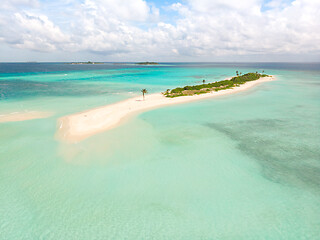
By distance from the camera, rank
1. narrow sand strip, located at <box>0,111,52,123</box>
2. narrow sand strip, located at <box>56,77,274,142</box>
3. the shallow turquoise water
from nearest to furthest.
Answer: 1. the shallow turquoise water
2. narrow sand strip, located at <box>56,77,274,142</box>
3. narrow sand strip, located at <box>0,111,52,123</box>

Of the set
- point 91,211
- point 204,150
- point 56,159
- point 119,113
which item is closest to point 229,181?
point 204,150

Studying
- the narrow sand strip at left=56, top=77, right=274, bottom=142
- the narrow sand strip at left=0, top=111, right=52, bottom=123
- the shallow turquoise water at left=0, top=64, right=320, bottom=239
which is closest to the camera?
the shallow turquoise water at left=0, top=64, right=320, bottom=239

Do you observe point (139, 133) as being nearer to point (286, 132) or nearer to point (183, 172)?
point (183, 172)

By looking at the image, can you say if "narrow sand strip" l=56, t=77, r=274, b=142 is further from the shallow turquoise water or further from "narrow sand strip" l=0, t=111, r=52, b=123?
"narrow sand strip" l=0, t=111, r=52, b=123

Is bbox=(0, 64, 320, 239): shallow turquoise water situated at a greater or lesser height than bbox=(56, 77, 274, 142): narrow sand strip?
lesser

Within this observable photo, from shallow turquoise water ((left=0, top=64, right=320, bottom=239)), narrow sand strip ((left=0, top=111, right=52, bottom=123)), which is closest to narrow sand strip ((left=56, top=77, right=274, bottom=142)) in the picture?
shallow turquoise water ((left=0, top=64, right=320, bottom=239))

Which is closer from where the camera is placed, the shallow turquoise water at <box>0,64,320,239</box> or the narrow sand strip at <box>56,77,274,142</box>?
the shallow turquoise water at <box>0,64,320,239</box>
